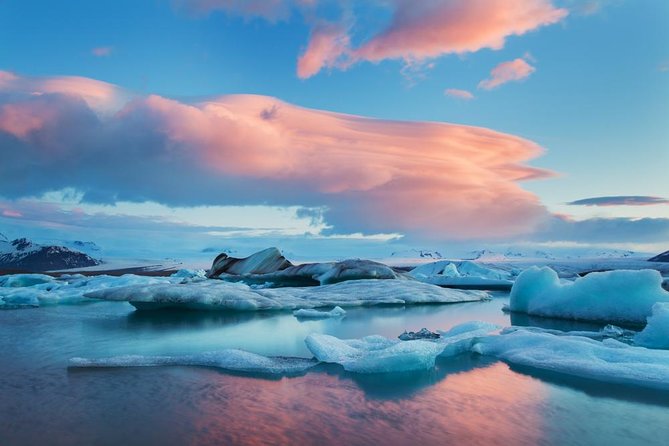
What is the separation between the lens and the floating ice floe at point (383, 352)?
14.1ft

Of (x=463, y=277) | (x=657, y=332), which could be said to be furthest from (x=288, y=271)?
(x=657, y=332)

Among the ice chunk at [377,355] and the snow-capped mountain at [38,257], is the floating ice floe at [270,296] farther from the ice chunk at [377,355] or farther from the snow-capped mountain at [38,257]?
the snow-capped mountain at [38,257]

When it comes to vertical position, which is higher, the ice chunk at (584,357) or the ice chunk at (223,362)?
the ice chunk at (584,357)

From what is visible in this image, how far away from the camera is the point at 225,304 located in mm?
9188

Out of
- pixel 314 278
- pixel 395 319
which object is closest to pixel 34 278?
pixel 314 278

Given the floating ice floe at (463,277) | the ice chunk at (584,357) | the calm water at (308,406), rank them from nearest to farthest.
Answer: the calm water at (308,406), the ice chunk at (584,357), the floating ice floe at (463,277)

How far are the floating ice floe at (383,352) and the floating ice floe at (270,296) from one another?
14.0 ft

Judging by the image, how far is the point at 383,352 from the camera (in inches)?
175

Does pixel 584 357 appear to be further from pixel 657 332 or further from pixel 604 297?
pixel 604 297

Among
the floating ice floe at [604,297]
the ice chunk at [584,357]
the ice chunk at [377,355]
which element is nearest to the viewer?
the ice chunk at [584,357]

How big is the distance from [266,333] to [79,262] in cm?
5895

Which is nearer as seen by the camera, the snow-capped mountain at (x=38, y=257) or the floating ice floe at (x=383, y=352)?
the floating ice floe at (x=383, y=352)

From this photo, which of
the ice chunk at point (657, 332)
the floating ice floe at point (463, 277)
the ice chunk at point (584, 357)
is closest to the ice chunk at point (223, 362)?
the ice chunk at point (584, 357)

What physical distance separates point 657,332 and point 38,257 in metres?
62.4
